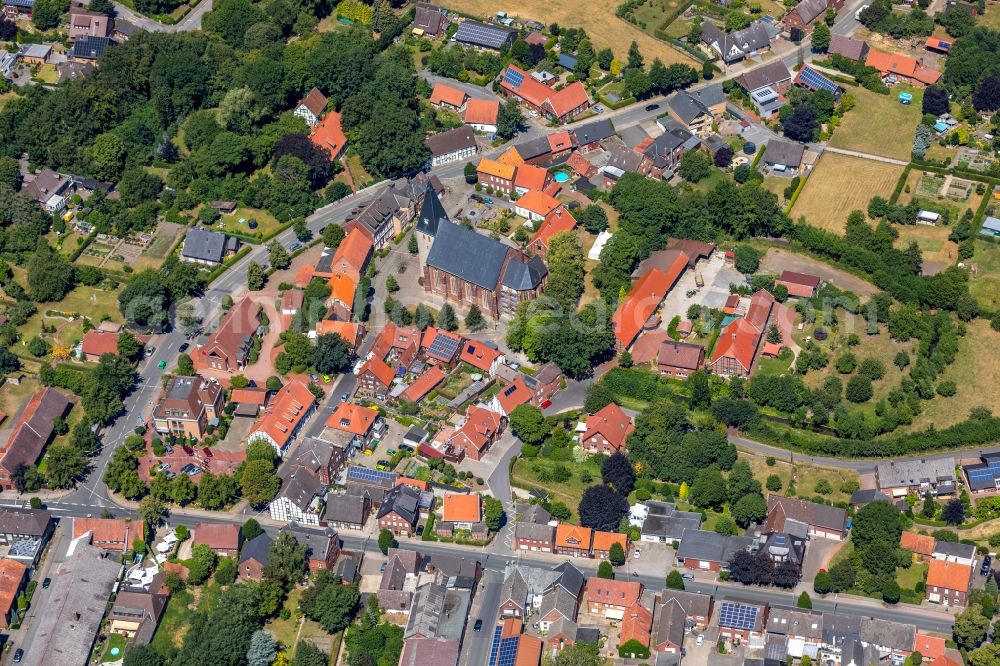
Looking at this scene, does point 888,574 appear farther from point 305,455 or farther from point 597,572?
point 305,455

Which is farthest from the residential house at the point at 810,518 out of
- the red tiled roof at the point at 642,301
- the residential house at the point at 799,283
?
the residential house at the point at 799,283

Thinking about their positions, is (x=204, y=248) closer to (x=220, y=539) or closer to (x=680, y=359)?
(x=220, y=539)

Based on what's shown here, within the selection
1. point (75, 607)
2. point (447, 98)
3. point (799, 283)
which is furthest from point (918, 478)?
point (447, 98)

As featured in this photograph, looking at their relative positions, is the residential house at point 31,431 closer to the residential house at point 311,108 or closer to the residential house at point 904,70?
the residential house at point 311,108

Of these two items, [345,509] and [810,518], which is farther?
[345,509]

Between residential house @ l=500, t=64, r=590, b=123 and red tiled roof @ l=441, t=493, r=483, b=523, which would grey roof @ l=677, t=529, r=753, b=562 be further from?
residential house @ l=500, t=64, r=590, b=123

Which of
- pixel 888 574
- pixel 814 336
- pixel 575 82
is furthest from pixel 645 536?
pixel 575 82
